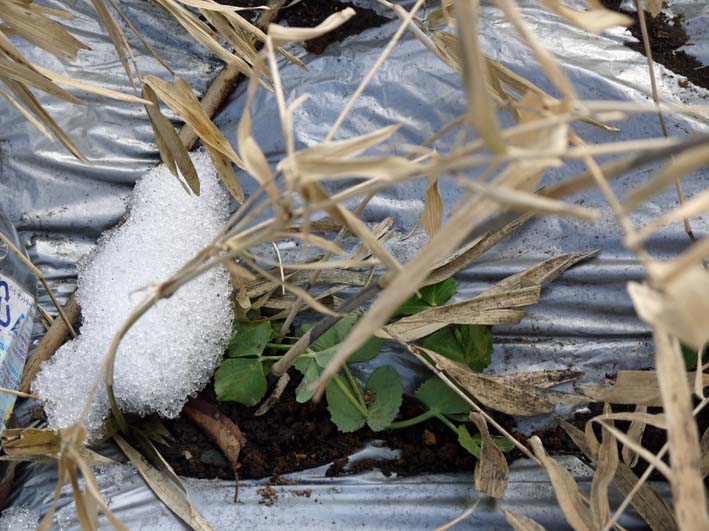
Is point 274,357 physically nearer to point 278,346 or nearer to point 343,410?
point 278,346

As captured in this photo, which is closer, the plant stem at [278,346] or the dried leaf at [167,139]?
the dried leaf at [167,139]

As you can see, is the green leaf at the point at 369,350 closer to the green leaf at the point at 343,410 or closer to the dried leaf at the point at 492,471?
the green leaf at the point at 343,410

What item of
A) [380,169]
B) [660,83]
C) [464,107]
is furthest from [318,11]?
[380,169]

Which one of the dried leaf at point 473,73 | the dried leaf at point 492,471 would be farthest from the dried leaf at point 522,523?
the dried leaf at point 473,73

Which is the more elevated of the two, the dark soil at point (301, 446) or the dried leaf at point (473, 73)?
the dried leaf at point (473, 73)

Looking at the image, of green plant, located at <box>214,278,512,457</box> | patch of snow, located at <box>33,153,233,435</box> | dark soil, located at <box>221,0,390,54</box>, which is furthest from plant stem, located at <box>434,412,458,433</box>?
dark soil, located at <box>221,0,390,54</box>

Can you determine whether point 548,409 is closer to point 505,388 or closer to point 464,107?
point 505,388

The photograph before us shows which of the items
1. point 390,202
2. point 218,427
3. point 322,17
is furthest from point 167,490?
point 322,17

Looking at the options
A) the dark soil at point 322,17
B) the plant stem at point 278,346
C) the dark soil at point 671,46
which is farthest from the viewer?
the dark soil at point 322,17
